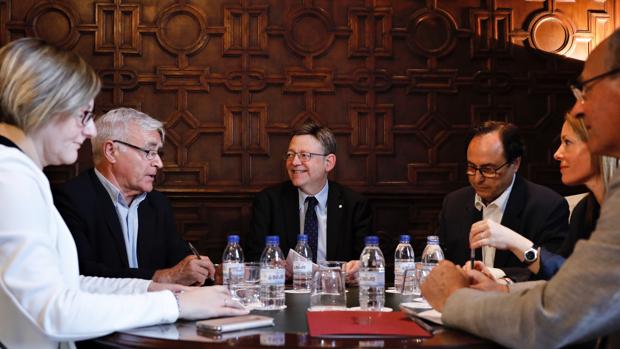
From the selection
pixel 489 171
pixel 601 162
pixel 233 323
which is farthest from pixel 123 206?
pixel 601 162

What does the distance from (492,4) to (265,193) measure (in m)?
2.04

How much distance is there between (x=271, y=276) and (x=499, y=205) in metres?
1.57

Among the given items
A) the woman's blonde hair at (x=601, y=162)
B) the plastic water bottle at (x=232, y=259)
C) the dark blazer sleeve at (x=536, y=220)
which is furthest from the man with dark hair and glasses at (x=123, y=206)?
A: the woman's blonde hair at (x=601, y=162)

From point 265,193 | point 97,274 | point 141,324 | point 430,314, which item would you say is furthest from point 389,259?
point 141,324

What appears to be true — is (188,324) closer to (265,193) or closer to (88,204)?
(88,204)

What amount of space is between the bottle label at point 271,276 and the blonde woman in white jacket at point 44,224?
0.43 meters

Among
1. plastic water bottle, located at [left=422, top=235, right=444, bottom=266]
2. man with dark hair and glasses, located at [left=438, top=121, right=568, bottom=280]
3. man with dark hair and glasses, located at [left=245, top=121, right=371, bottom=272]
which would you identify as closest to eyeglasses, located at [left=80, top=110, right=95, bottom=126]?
plastic water bottle, located at [left=422, top=235, right=444, bottom=266]

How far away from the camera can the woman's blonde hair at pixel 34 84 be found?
1831 mm

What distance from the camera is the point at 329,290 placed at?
2.42 meters

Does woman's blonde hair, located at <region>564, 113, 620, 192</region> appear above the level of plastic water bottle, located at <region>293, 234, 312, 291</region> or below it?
above

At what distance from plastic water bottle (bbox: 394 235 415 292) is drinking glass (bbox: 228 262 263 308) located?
0.61 metres

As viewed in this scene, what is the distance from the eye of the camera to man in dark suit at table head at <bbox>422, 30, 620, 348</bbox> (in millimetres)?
1527

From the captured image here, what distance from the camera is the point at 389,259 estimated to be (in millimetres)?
4773

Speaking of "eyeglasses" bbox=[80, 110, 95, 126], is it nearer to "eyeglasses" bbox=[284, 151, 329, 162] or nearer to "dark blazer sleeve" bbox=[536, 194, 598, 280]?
"dark blazer sleeve" bbox=[536, 194, 598, 280]
